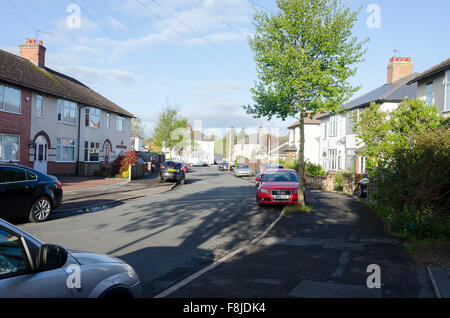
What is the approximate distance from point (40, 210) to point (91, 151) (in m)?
24.6

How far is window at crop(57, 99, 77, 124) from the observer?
29.1 m

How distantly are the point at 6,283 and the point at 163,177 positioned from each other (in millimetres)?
25138

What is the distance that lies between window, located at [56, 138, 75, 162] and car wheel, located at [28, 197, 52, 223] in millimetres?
19544

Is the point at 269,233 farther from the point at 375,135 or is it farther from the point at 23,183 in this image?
the point at 375,135

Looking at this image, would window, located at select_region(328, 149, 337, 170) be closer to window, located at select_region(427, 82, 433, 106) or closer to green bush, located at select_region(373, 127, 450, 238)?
window, located at select_region(427, 82, 433, 106)

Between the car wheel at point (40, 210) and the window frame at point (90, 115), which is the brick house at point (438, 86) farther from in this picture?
the window frame at point (90, 115)

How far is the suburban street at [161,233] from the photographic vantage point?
669 cm

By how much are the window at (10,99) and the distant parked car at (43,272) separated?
75.9 feet

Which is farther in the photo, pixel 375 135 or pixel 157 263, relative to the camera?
pixel 375 135

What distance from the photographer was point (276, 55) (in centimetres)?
1333

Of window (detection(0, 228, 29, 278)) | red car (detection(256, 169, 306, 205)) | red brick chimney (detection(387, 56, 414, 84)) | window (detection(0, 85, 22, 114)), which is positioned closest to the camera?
window (detection(0, 228, 29, 278))

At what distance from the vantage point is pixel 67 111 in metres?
29.9

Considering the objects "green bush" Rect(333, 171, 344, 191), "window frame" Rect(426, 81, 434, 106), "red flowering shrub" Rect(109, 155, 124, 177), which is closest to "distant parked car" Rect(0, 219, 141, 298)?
"window frame" Rect(426, 81, 434, 106)
